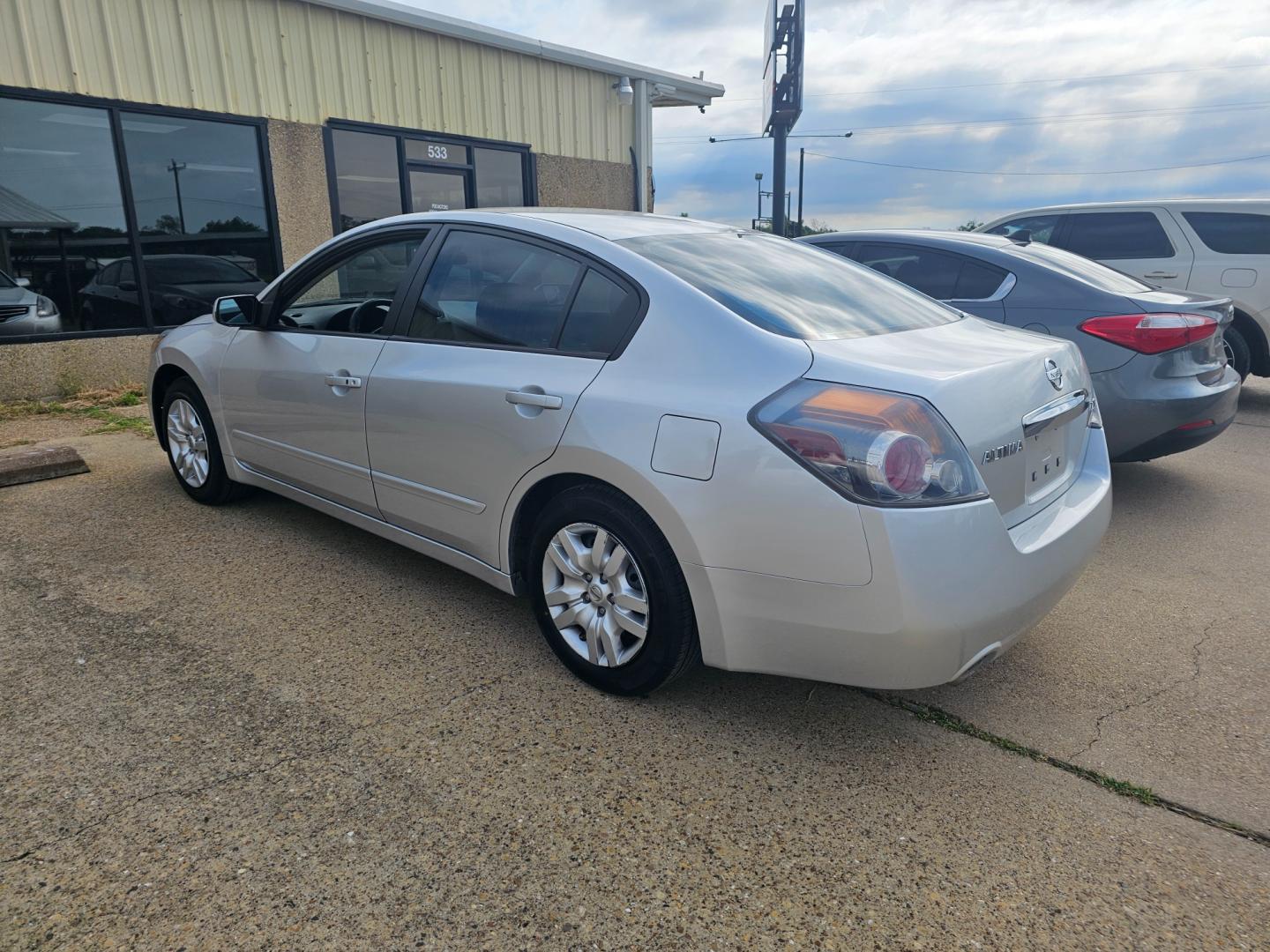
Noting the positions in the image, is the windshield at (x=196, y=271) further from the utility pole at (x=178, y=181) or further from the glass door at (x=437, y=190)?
the glass door at (x=437, y=190)

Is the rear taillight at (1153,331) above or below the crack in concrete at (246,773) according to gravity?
above

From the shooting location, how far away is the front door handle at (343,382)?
3518 mm

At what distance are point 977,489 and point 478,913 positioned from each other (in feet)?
5.23

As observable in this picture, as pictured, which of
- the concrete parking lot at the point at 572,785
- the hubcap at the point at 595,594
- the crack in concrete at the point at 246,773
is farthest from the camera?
the hubcap at the point at 595,594

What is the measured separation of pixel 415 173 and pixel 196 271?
9.31 ft

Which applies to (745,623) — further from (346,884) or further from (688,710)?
(346,884)

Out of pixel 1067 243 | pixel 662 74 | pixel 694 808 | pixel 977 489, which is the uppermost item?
pixel 662 74

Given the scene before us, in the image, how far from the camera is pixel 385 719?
2699 mm

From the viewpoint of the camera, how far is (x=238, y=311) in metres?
4.24

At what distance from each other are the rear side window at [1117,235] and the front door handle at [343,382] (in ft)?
22.8

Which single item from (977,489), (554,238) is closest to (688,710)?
(977,489)

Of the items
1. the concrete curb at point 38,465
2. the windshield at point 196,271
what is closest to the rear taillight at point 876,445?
the concrete curb at point 38,465

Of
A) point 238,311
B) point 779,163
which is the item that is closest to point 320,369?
point 238,311

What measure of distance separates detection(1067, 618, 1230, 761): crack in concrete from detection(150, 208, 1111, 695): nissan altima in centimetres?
43
